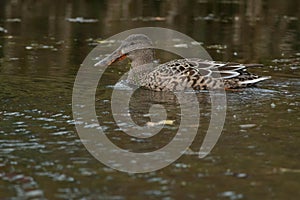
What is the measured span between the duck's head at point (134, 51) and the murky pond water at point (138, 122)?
1.13ft

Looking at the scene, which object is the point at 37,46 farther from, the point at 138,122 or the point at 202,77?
the point at 138,122

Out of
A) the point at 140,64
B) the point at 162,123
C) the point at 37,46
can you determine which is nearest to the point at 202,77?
the point at 140,64

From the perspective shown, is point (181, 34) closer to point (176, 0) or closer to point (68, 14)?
point (68, 14)

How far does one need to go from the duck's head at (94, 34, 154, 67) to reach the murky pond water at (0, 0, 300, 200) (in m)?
0.34

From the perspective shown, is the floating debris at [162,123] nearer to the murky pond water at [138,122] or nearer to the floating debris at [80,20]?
the murky pond water at [138,122]

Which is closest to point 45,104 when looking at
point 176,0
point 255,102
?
point 255,102

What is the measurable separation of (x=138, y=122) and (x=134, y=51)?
3.37 meters

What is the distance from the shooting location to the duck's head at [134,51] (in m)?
11.3

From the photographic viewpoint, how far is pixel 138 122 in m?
8.17

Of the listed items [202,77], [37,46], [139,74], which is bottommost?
[37,46]

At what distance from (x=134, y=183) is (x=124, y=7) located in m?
15.0

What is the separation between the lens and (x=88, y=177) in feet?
20.0

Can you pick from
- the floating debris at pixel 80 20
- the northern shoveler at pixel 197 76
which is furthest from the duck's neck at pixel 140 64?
the floating debris at pixel 80 20

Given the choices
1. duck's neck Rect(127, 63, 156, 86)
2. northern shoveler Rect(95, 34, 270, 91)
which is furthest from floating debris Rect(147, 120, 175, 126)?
duck's neck Rect(127, 63, 156, 86)
